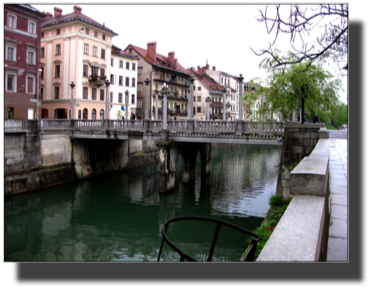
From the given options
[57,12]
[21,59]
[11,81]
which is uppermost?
[57,12]

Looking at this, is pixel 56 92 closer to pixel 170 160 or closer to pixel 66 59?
pixel 66 59

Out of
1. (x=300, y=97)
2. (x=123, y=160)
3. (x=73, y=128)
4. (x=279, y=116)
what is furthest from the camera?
(x=123, y=160)

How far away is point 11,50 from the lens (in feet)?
72.8

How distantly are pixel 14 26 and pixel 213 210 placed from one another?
1635 cm

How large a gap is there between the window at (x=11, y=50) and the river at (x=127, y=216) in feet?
27.8

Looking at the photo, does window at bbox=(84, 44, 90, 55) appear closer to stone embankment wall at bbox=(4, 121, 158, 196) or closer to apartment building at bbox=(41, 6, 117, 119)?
apartment building at bbox=(41, 6, 117, 119)

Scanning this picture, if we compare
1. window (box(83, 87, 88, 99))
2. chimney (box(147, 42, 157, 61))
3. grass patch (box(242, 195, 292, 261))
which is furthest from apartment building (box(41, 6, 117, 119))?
grass patch (box(242, 195, 292, 261))

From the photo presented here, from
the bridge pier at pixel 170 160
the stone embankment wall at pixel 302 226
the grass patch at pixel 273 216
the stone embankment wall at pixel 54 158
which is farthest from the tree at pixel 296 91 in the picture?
the stone embankment wall at pixel 54 158

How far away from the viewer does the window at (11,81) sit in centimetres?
2117

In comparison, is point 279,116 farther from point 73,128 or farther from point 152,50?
point 152,50

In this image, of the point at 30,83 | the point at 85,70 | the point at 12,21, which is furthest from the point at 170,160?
the point at 85,70

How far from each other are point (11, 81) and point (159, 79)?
2479 centimetres
